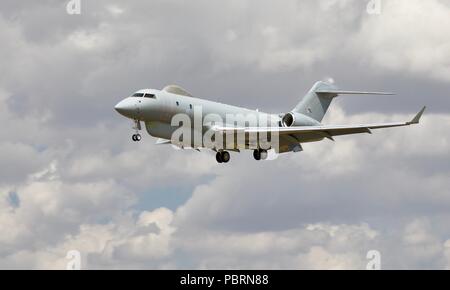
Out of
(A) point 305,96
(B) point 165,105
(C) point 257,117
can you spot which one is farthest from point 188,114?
(A) point 305,96

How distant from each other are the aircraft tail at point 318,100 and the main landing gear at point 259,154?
298 inches

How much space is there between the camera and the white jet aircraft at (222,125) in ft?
229

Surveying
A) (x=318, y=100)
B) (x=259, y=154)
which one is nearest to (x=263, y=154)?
(x=259, y=154)

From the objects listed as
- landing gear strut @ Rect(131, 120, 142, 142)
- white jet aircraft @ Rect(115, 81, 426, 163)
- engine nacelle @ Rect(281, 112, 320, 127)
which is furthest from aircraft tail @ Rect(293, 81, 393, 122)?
landing gear strut @ Rect(131, 120, 142, 142)

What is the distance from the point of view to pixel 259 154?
76875 millimetres

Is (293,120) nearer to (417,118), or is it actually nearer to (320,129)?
(320,129)

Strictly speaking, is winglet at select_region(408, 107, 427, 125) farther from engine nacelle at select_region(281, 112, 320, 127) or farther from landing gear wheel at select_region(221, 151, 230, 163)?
landing gear wheel at select_region(221, 151, 230, 163)

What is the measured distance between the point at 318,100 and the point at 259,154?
10.0m

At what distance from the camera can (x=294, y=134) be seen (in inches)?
2995

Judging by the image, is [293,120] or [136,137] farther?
[293,120]

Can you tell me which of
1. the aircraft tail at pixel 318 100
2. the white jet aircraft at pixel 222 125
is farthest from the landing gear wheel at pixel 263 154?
the aircraft tail at pixel 318 100

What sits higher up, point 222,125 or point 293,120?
point 293,120

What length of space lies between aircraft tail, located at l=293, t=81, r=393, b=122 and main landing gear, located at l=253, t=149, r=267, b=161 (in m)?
7.56

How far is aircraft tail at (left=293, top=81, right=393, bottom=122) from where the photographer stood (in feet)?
275
